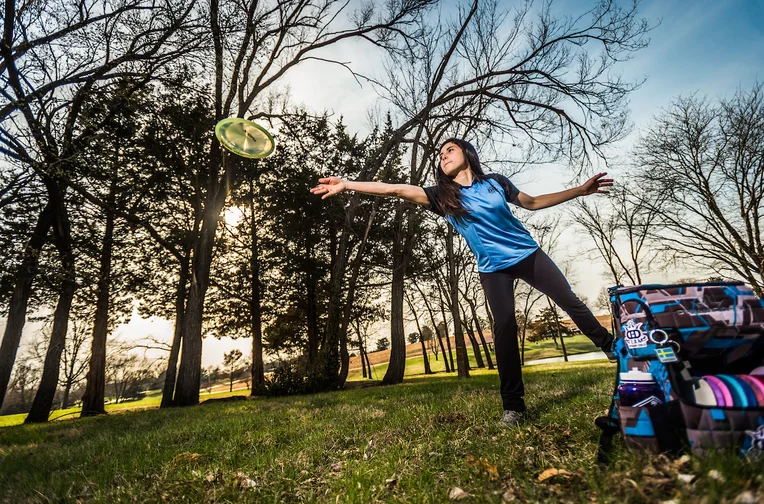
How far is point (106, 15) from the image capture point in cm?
877

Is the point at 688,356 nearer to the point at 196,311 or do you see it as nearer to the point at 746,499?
the point at 746,499

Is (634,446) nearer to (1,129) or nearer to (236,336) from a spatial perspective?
(1,129)

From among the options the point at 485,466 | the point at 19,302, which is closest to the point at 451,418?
the point at 485,466

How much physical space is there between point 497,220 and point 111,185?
14.7 meters

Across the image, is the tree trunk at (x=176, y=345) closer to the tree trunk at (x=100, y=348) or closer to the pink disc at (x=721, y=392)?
the tree trunk at (x=100, y=348)

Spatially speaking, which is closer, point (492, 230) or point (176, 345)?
point (492, 230)

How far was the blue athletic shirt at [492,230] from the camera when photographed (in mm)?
3094

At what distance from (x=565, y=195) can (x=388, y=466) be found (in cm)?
291

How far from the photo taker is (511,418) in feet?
9.53

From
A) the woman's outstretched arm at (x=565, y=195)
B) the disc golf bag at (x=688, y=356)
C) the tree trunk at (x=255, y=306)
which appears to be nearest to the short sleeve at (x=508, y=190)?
the woman's outstretched arm at (x=565, y=195)

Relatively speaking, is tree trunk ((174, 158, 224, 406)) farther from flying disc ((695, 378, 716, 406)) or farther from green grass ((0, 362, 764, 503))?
flying disc ((695, 378, 716, 406))

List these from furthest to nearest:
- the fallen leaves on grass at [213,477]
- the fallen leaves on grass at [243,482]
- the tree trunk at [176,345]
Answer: the tree trunk at [176,345] < the fallen leaves on grass at [213,477] < the fallen leaves on grass at [243,482]

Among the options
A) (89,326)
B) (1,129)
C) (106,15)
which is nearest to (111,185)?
(1,129)

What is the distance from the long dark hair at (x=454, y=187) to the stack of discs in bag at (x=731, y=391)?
7.05 ft
